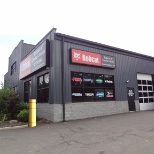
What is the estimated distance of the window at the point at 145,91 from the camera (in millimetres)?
19578

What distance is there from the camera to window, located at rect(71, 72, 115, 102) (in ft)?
47.5

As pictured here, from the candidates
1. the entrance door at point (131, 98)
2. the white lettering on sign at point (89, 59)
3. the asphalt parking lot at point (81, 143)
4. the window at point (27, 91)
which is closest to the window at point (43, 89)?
the window at point (27, 91)

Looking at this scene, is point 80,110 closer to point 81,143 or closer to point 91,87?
point 91,87

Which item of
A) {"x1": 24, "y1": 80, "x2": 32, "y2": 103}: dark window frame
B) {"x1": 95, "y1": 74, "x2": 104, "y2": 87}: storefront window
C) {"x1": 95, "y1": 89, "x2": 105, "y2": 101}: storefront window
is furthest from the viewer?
{"x1": 24, "y1": 80, "x2": 32, "y2": 103}: dark window frame

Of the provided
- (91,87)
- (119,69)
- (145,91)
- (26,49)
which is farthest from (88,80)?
(26,49)

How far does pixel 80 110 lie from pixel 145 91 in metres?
9.09

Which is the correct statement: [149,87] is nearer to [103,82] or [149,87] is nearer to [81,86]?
[103,82]

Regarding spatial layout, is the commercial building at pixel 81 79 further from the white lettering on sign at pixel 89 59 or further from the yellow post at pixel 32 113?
the yellow post at pixel 32 113

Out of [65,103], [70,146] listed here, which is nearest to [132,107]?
[65,103]

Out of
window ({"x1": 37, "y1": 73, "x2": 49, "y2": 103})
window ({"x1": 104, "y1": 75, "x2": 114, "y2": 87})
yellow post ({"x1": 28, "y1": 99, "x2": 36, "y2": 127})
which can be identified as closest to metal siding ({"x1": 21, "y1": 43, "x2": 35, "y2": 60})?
window ({"x1": 37, "y1": 73, "x2": 49, "y2": 103})

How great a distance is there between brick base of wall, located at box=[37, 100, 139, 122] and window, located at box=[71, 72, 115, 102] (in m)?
0.46

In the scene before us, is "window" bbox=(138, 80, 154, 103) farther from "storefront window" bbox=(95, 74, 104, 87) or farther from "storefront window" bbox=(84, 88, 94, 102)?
"storefront window" bbox=(84, 88, 94, 102)

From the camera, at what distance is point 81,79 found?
14875 millimetres

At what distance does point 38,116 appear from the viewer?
50.9ft
